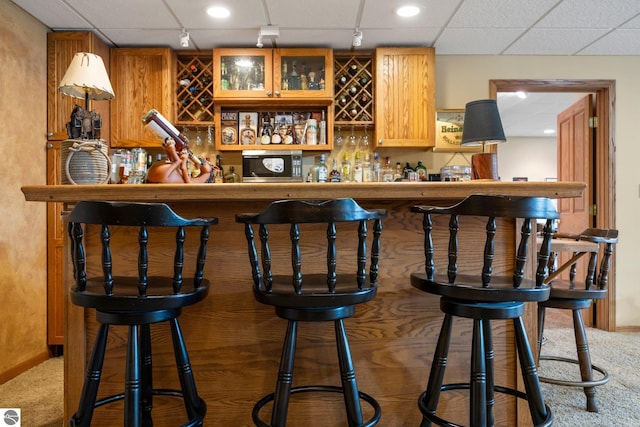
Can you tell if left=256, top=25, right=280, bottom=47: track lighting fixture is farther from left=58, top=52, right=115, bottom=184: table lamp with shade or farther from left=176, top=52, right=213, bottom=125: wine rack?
left=58, top=52, right=115, bottom=184: table lamp with shade

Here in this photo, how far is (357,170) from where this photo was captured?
3.77 metres

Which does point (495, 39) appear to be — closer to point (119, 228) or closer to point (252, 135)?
point (252, 135)

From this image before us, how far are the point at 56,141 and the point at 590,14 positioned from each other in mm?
3981

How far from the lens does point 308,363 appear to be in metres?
1.65

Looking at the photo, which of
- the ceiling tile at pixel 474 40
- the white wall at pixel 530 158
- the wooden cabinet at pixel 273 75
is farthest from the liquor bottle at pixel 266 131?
the white wall at pixel 530 158

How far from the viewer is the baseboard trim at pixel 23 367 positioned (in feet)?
8.44

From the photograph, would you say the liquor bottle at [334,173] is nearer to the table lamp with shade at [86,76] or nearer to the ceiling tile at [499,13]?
the ceiling tile at [499,13]

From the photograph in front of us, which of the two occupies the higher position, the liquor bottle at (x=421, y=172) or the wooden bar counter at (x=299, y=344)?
the liquor bottle at (x=421, y=172)

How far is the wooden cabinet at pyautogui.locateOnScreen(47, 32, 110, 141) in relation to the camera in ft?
10.1

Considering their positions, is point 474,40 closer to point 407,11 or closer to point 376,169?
point 407,11

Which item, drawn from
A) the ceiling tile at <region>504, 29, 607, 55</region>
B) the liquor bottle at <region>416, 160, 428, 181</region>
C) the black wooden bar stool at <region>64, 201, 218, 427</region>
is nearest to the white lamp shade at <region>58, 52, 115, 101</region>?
the black wooden bar stool at <region>64, 201, 218, 427</region>

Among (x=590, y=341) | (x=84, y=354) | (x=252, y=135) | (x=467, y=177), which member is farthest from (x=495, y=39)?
(x=84, y=354)

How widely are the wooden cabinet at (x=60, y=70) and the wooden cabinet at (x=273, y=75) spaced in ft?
3.21

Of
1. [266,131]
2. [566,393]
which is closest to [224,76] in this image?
[266,131]
